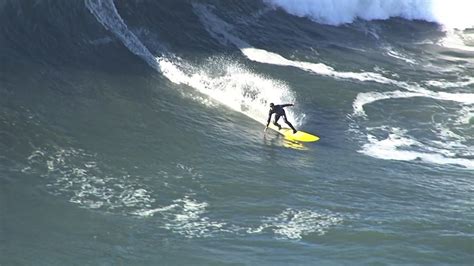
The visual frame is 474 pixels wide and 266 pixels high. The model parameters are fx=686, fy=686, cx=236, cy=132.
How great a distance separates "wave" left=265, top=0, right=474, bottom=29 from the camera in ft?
112

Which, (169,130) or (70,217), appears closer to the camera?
(70,217)

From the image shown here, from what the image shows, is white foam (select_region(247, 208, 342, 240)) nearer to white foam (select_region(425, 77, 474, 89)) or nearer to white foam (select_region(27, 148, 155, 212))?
white foam (select_region(27, 148, 155, 212))

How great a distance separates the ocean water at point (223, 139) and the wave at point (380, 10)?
31 centimetres

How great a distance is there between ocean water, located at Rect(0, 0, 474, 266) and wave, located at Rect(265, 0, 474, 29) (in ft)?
1.03

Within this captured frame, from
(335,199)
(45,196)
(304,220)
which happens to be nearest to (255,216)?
(304,220)

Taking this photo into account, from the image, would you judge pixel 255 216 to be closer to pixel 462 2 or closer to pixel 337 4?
pixel 337 4

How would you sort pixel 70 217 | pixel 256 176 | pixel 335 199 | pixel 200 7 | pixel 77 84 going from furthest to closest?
pixel 200 7 → pixel 77 84 → pixel 256 176 → pixel 335 199 → pixel 70 217

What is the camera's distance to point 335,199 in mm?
16031

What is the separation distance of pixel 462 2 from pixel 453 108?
59.1 ft

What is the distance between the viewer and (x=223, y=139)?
19.8 m

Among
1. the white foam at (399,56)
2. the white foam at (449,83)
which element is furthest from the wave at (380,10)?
the white foam at (449,83)

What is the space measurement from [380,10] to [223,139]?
20993 millimetres

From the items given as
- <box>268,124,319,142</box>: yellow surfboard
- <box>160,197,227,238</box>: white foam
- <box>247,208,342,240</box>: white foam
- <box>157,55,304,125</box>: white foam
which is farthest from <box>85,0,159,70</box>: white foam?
<box>247,208,342,240</box>: white foam

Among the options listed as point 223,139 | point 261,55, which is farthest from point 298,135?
point 261,55
